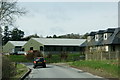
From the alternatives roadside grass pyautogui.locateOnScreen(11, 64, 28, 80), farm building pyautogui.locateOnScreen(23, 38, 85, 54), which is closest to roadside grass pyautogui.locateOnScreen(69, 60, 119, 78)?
roadside grass pyautogui.locateOnScreen(11, 64, 28, 80)

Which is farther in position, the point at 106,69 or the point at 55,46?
the point at 55,46

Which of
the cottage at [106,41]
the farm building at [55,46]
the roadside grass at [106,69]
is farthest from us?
the farm building at [55,46]

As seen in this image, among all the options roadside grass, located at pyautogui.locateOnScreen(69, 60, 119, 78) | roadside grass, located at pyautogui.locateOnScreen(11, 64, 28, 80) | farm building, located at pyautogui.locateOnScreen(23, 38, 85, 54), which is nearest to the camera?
roadside grass, located at pyautogui.locateOnScreen(11, 64, 28, 80)

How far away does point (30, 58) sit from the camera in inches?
2440

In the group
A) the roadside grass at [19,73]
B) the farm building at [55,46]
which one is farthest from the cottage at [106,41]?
the farm building at [55,46]

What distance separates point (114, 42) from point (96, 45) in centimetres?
755

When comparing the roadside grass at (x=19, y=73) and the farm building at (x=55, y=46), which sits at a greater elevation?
the farm building at (x=55, y=46)

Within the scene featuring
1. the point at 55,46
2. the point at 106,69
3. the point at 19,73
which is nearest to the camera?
the point at 106,69

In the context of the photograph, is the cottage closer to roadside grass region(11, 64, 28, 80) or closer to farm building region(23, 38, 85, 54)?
roadside grass region(11, 64, 28, 80)

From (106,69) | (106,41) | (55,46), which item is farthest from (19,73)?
(55,46)

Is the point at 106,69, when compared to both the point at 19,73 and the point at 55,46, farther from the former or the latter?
the point at 55,46

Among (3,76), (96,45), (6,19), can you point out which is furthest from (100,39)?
(3,76)

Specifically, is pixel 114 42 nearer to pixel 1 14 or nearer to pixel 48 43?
pixel 1 14

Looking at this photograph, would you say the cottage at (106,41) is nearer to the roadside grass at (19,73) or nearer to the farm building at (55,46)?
the roadside grass at (19,73)
